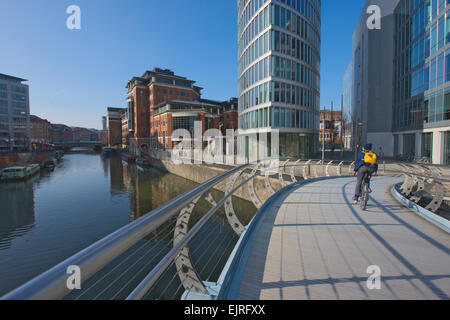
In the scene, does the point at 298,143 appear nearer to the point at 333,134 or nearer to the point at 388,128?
the point at 388,128

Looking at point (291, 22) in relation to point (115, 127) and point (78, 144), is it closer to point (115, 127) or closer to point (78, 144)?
point (115, 127)

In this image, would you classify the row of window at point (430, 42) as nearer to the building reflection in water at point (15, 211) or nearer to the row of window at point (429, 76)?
the row of window at point (429, 76)

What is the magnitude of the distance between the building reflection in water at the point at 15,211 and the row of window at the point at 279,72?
26.4 m

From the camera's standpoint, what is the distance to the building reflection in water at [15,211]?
518 inches

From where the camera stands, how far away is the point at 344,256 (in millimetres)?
2932

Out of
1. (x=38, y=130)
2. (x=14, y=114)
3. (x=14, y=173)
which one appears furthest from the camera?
(x=38, y=130)

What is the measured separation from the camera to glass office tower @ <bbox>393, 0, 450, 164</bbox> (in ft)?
68.5

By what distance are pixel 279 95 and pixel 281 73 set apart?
9.05ft

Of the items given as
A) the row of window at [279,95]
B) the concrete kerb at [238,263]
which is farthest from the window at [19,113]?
the concrete kerb at [238,263]

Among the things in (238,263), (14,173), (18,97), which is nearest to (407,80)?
(238,263)
